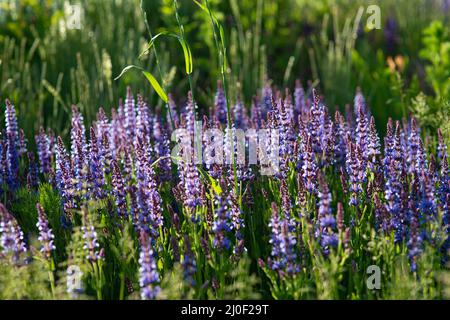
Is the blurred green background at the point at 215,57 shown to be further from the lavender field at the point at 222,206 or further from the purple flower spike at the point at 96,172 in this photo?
the purple flower spike at the point at 96,172

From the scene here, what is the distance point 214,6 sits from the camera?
285 inches

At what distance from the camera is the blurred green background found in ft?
17.7

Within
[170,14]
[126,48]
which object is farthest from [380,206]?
[170,14]

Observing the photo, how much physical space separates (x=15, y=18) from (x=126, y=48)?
1588 mm

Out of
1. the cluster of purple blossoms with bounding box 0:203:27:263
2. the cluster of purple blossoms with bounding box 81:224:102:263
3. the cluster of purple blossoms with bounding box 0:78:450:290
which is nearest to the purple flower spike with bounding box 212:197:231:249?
the cluster of purple blossoms with bounding box 0:78:450:290


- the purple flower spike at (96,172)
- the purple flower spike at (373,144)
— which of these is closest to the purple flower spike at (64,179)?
the purple flower spike at (96,172)

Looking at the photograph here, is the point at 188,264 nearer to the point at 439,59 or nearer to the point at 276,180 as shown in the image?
the point at 276,180

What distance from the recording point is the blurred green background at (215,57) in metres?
5.39

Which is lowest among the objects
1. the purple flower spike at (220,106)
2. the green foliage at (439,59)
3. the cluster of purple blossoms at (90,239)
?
the cluster of purple blossoms at (90,239)

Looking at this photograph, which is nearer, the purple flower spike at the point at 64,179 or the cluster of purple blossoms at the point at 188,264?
the cluster of purple blossoms at the point at 188,264

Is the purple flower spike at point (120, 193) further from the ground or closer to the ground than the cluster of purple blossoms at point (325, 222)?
further from the ground

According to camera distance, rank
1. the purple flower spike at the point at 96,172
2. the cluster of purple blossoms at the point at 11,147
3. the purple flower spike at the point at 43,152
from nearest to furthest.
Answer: the purple flower spike at the point at 96,172, the cluster of purple blossoms at the point at 11,147, the purple flower spike at the point at 43,152

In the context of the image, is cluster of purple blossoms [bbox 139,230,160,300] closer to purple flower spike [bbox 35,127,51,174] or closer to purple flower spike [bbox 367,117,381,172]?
purple flower spike [bbox 367,117,381,172]
